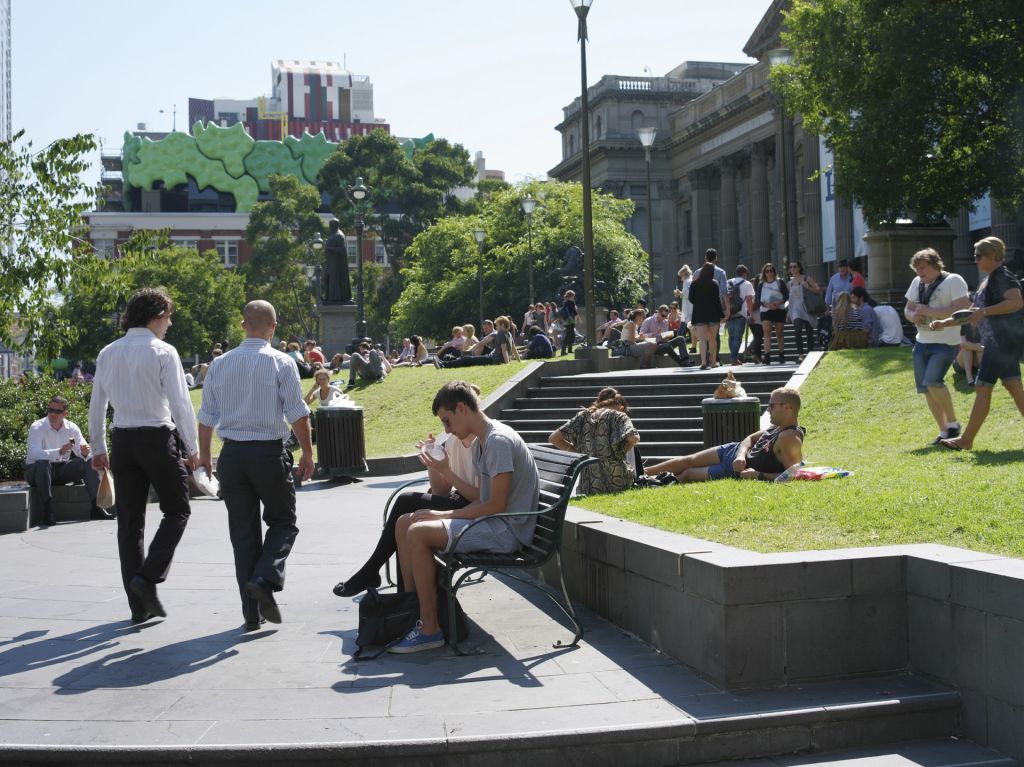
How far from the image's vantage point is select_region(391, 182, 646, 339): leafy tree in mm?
54062

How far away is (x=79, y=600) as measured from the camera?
7.94 m

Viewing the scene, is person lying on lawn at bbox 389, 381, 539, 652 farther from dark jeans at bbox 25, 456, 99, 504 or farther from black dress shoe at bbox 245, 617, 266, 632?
dark jeans at bbox 25, 456, 99, 504

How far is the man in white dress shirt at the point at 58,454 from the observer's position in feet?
43.9

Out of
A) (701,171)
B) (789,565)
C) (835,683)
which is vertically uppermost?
(701,171)

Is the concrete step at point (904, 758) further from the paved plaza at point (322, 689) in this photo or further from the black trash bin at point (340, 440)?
the black trash bin at point (340, 440)

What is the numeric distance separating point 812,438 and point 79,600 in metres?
9.37

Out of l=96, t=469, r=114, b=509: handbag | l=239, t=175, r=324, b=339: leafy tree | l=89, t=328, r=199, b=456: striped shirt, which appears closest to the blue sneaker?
l=89, t=328, r=199, b=456: striped shirt

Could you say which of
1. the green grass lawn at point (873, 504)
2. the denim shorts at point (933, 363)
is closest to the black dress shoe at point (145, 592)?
the green grass lawn at point (873, 504)

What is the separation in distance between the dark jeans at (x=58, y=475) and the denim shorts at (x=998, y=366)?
902 cm

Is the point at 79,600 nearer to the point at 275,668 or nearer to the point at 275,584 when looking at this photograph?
the point at 275,584

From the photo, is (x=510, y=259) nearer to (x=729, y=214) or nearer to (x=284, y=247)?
(x=729, y=214)

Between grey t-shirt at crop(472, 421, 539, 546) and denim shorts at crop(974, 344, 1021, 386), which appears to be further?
denim shorts at crop(974, 344, 1021, 386)

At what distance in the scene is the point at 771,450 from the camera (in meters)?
9.56

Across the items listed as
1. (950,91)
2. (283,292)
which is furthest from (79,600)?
(283,292)
